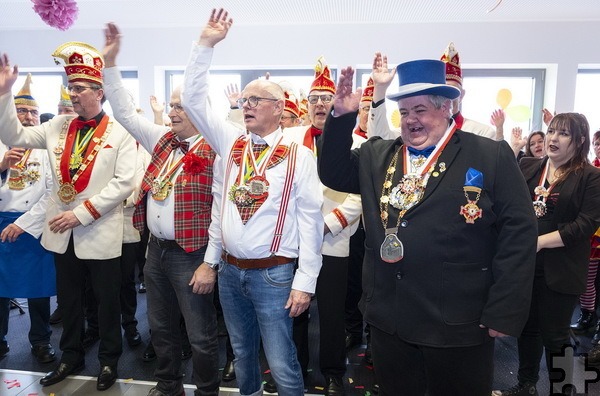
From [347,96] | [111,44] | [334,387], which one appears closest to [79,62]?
[111,44]

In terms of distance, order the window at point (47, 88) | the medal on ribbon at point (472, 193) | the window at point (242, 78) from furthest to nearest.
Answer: the window at point (47, 88) < the window at point (242, 78) < the medal on ribbon at point (472, 193)

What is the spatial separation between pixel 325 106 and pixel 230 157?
3.40 feet

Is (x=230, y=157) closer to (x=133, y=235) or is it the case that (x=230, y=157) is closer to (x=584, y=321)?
(x=133, y=235)

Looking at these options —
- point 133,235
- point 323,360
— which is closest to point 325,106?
point 323,360

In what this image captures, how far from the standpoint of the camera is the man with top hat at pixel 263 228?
1945 millimetres

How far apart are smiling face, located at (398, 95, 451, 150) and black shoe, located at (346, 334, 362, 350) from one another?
7.28 feet

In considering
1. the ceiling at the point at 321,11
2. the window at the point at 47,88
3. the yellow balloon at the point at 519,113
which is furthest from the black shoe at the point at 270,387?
the window at the point at 47,88

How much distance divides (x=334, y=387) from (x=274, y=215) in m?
1.31

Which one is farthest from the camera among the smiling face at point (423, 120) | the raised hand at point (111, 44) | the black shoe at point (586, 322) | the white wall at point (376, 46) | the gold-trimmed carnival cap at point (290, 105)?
the white wall at point (376, 46)

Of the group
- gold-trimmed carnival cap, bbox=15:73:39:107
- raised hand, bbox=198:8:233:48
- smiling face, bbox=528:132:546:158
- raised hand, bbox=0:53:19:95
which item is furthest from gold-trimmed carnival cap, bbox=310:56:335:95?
smiling face, bbox=528:132:546:158

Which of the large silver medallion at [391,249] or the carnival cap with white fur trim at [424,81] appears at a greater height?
the carnival cap with white fur trim at [424,81]

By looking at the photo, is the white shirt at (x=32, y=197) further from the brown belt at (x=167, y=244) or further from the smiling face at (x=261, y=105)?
the smiling face at (x=261, y=105)

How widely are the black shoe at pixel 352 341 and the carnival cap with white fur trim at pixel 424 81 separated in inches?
91.7

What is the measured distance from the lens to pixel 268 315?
76.8 inches
